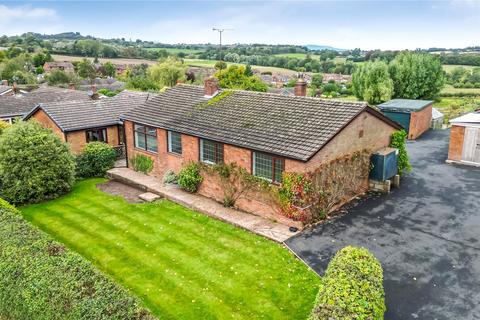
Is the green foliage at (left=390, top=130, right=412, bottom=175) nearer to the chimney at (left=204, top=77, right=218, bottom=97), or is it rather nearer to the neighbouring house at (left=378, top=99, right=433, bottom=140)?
the chimney at (left=204, top=77, right=218, bottom=97)

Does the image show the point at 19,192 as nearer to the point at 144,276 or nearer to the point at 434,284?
the point at 144,276

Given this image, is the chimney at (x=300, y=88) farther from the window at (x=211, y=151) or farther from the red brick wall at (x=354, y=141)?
the window at (x=211, y=151)

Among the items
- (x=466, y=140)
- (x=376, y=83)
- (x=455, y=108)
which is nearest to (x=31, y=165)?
(x=466, y=140)

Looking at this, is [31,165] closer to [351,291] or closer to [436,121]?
[351,291]

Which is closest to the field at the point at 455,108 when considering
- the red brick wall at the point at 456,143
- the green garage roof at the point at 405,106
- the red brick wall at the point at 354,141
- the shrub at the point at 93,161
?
the green garage roof at the point at 405,106

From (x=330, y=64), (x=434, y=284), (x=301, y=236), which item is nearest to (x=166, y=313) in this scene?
(x=301, y=236)

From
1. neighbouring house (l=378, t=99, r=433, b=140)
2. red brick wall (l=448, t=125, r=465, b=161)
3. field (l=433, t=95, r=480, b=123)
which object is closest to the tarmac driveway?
red brick wall (l=448, t=125, r=465, b=161)

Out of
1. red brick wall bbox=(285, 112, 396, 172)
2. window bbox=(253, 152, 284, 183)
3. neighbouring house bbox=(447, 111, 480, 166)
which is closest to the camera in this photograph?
red brick wall bbox=(285, 112, 396, 172)
